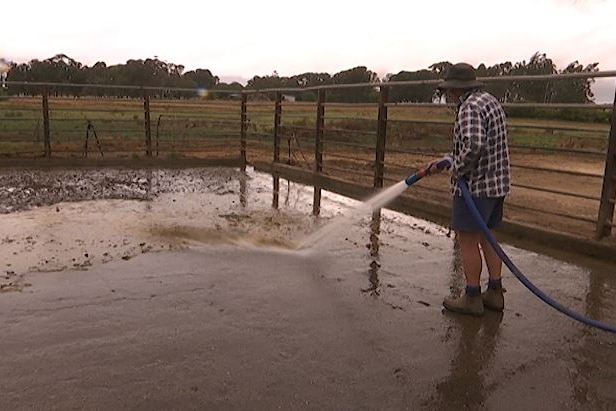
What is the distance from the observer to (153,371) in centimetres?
260

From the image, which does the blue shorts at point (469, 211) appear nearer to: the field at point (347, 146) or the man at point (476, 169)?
the man at point (476, 169)

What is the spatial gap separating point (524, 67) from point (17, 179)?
57294mm

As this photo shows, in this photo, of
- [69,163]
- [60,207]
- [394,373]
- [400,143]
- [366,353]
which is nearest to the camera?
[394,373]

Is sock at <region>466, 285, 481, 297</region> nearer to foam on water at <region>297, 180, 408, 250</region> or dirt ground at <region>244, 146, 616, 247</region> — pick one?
foam on water at <region>297, 180, 408, 250</region>

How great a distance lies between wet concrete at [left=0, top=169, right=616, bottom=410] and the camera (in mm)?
2473

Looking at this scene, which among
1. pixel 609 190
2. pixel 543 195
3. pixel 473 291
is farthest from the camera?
pixel 543 195

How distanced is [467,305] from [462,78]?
1.38 meters

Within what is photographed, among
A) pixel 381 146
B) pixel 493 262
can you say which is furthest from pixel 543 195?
pixel 493 262

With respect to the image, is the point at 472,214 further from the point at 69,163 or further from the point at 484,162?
the point at 69,163

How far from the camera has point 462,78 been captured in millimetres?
3369

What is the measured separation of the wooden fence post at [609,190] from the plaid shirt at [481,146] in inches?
77.1

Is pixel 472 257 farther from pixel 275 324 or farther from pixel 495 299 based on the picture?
pixel 275 324

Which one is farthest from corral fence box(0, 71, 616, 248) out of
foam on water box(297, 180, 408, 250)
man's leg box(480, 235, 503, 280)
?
man's leg box(480, 235, 503, 280)

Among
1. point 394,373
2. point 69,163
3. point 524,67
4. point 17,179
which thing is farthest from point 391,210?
point 524,67
